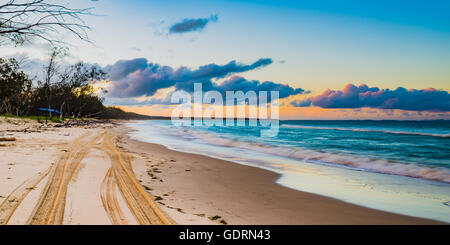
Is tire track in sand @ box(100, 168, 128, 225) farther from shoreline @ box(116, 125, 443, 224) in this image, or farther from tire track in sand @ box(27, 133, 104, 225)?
shoreline @ box(116, 125, 443, 224)

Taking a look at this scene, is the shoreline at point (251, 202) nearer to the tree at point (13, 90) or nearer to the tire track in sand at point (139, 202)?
the tire track in sand at point (139, 202)

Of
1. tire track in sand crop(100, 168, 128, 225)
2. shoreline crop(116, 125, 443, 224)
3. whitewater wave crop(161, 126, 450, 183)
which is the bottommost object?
whitewater wave crop(161, 126, 450, 183)

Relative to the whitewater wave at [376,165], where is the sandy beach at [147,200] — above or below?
above

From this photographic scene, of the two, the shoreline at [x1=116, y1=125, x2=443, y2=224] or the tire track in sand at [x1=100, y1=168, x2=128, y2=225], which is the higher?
the tire track in sand at [x1=100, y1=168, x2=128, y2=225]

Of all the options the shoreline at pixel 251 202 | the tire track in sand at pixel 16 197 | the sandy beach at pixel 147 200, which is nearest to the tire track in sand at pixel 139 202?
the sandy beach at pixel 147 200

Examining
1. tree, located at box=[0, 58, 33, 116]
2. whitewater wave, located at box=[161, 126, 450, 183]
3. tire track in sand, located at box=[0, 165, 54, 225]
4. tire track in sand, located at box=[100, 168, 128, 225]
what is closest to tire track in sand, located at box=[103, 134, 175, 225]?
tire track in sand, located at box=[100, 168, 128, 225]

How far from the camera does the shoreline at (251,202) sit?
475cm

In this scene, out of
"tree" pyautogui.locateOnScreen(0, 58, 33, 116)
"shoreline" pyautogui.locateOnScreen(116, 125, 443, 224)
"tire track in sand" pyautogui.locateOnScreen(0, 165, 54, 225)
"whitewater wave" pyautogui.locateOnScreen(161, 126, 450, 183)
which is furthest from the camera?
"tree" pyautogui.locateOnScreen(0, 58, 33, 116)

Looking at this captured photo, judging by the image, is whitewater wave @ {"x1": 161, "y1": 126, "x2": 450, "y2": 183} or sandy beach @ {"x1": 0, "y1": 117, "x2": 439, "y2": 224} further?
whitewater wave @ {"x1": 161, "y1": 126, "x2": 450, "y2": 183}

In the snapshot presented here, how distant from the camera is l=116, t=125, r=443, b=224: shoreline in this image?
15.6ft

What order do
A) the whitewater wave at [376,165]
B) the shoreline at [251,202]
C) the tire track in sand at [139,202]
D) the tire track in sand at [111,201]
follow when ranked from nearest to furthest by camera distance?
the tire track in sand at [111,201] → the tire track in sand at [139,202] → the shoreline at [251,202] → the whitewater wave at [376,165]

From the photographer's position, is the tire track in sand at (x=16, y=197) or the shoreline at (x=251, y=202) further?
the shoreline at (x=251, y=202)
